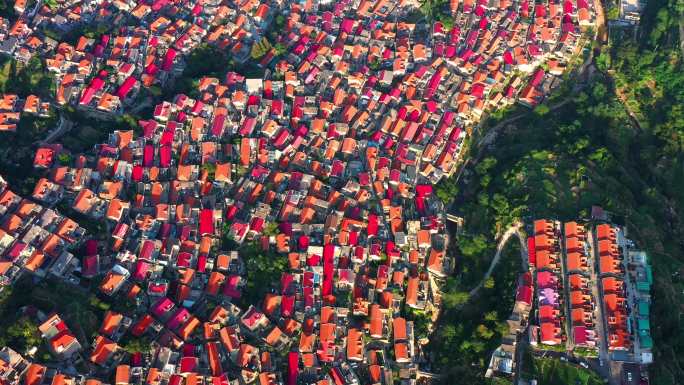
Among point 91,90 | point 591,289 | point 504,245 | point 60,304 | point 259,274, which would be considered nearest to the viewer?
point 60,304

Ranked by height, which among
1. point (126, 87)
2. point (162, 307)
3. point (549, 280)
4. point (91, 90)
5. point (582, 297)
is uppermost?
point (126, 87)

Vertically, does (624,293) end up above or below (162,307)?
above

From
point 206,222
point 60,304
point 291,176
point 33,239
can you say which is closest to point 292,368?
point 206,222

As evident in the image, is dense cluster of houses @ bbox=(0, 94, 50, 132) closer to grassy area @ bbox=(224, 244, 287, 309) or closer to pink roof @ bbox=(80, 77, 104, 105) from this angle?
pink roof @ bbox=(80, 77, 104, 105)

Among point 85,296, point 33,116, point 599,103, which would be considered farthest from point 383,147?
point 33,116

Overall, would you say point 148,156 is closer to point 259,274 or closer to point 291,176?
point 291,176

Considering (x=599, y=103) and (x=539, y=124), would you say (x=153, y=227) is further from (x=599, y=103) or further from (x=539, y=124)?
(x=599, y=103)

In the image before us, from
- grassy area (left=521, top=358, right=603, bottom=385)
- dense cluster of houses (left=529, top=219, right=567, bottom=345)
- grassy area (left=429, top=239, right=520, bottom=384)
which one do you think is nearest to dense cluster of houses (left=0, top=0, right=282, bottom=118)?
grassy area (left=429, top=239, right=520, bottom=384)

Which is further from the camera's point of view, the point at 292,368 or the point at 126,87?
the point at 126,87
